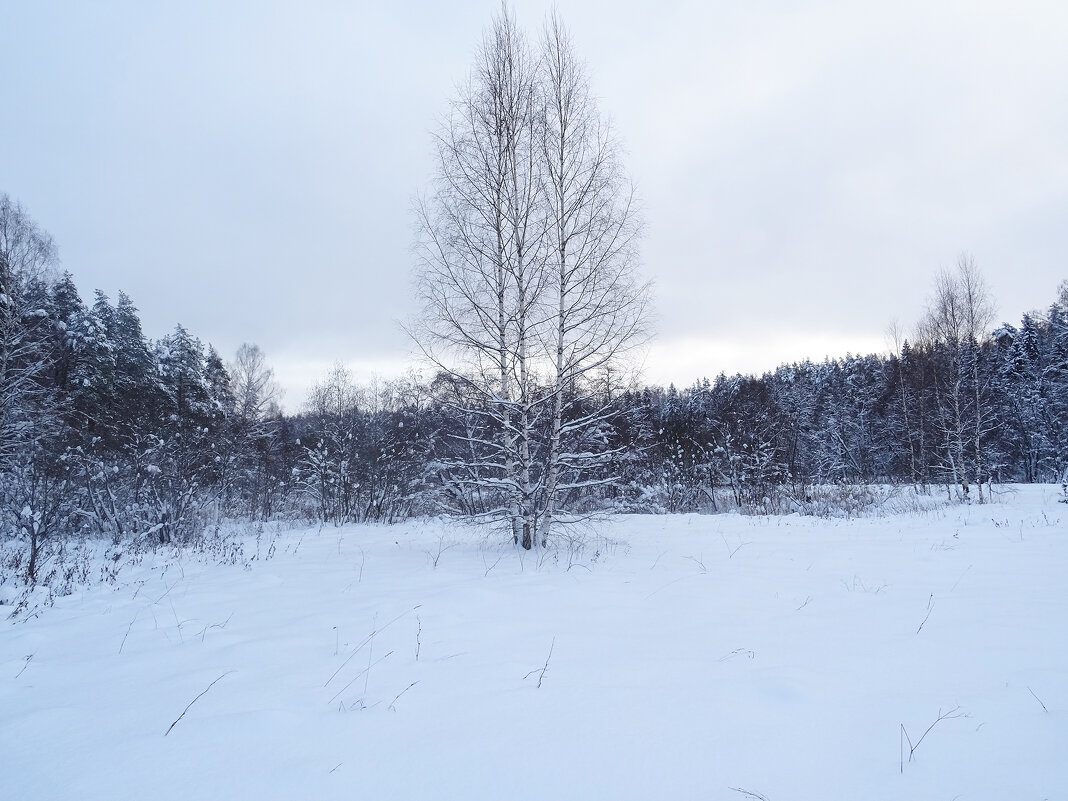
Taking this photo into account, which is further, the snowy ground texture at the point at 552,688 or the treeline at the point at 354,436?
the treeline at the point at 354,436


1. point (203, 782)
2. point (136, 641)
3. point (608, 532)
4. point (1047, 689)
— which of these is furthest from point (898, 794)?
point (608, 532)

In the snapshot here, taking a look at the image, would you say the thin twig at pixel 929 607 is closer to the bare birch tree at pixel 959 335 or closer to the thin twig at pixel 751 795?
the thin twig at pixel 751 795

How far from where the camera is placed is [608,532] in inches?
428

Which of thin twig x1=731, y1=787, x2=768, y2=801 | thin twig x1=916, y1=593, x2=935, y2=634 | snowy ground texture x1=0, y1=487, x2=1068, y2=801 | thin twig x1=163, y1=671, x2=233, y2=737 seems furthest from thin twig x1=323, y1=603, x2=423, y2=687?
thin twig x1=916, y1=593, x2=935, y2=634

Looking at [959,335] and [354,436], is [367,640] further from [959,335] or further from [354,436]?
[959,335]

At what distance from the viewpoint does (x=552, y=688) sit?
2.89m

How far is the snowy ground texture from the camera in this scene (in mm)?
2084

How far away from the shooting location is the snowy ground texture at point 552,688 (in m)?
2.08

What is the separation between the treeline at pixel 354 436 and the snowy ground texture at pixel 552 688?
3.18 m

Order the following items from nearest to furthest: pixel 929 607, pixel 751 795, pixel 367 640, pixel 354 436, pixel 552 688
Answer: pixel 751 795
pixel 552 688
pixel 367 640
pixel 929 607
pixel 354 436

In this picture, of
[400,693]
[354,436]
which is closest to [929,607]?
[400,693]

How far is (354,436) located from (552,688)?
638 inches

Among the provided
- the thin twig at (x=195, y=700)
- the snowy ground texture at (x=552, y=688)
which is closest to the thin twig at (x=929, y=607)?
the snowy ground texture at (x=552, y=688)

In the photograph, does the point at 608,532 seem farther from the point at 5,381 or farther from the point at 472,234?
the point at 5,381
